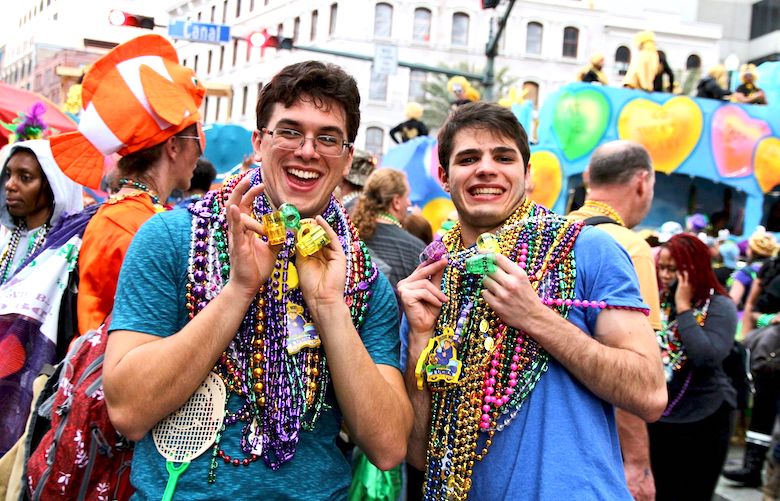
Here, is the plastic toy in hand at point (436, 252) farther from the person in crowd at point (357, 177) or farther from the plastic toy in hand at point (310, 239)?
the person in crowd at point (357, 177)

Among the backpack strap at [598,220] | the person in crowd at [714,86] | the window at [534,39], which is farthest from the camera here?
the window at [534,39]

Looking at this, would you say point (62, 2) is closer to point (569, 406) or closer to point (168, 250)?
point (168, 250)

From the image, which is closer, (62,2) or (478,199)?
(478,199)

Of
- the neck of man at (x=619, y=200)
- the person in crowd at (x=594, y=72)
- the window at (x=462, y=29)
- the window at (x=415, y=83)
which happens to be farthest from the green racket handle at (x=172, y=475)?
the window at (x=462, y=29)

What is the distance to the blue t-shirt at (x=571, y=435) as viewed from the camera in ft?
6.25

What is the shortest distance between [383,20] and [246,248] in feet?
125

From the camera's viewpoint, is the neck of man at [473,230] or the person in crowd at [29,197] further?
the person in crowd at [29,197]

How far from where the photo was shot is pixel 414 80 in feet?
128

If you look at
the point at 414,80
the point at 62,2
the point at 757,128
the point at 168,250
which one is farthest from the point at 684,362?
the point at 414,80

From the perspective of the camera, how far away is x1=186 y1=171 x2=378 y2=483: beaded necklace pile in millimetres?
1873

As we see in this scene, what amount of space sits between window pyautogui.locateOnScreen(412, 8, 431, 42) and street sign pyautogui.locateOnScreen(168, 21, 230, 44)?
2448cm

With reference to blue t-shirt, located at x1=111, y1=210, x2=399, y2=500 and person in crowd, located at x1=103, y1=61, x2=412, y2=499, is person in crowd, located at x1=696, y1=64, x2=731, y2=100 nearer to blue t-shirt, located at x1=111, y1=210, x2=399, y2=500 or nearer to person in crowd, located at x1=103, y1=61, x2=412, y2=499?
person in crowd, located at x1=103, y1=61, x2=412, y2=499

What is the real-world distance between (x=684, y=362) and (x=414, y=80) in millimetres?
36148

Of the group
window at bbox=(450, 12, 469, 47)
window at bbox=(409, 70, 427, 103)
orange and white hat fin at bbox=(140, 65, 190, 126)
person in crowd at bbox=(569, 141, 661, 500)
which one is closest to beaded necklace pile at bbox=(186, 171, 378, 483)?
orange and white hat fin at bbox=(140, 65, 190, 126)
